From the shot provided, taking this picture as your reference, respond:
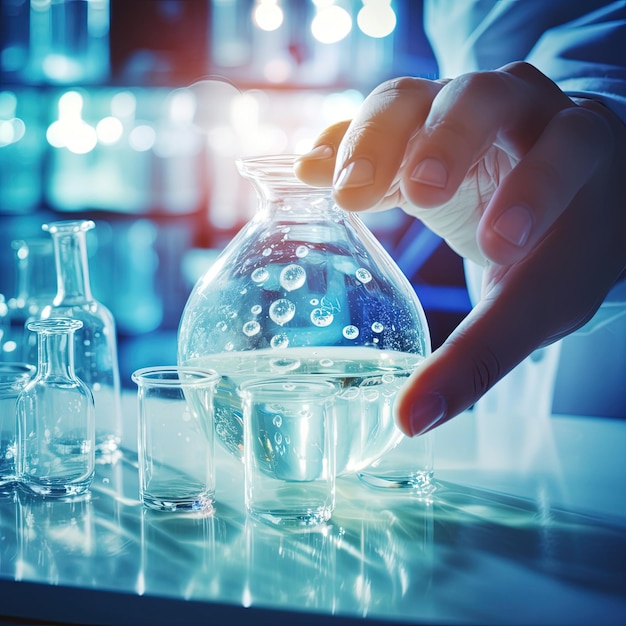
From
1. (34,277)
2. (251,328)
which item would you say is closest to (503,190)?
(251,328)

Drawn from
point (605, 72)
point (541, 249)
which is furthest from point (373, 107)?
point (605, 72)

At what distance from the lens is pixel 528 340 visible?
65cm

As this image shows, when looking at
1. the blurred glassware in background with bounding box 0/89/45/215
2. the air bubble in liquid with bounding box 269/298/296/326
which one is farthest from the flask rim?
the blurred glassware in background with bounding box 0/89/45/215

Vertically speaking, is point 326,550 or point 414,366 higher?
point 414,366

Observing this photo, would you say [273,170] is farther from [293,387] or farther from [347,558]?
[347,558]

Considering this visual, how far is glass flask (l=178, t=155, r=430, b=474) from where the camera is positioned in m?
0.68

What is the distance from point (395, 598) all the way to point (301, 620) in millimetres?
67

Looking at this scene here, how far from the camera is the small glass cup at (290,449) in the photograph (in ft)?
2.05

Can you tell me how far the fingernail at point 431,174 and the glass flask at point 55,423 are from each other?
364mm

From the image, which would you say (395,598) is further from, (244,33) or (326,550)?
(244,33)

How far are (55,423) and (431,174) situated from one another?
44 cm

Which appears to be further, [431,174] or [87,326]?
[87,326]

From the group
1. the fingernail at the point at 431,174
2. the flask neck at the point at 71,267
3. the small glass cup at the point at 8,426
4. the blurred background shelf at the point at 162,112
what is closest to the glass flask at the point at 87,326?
the flask neck at the point at 71,267

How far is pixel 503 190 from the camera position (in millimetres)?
614
